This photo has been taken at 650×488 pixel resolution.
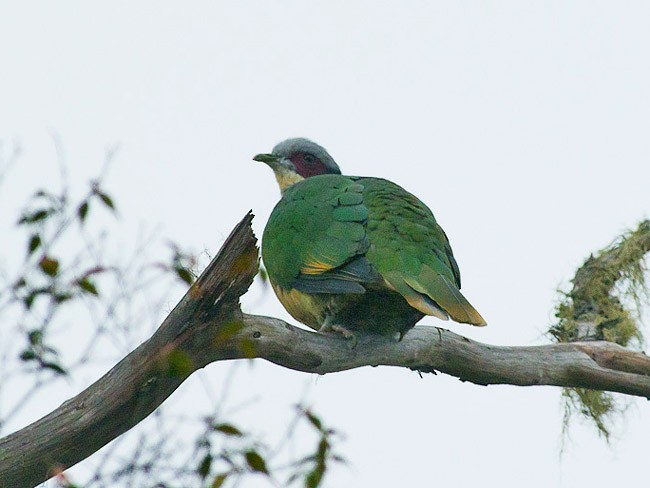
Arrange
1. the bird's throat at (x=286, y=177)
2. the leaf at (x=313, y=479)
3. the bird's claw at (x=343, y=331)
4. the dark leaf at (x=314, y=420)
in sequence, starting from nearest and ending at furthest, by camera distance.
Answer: the leaf at (x=313, y=479)
the dark leaf at (x=314, y=420)
the bird's claw at (x=343, y=331)
the bird's throat at (x=286, y=177)

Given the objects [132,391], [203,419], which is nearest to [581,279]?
[132,391]

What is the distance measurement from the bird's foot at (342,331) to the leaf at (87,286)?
1.82m

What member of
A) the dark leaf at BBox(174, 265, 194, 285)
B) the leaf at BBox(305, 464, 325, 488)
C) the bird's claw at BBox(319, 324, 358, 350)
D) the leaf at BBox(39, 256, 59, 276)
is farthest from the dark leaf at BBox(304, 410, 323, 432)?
the bird's claw at BBox(319, 324, 358, 350)

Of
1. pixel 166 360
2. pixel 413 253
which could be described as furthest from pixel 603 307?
pixel 166 360

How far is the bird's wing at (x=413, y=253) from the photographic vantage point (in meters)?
4.49

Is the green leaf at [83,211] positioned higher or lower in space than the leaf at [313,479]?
higher

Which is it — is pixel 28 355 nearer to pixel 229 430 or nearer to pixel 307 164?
pixel 229 430

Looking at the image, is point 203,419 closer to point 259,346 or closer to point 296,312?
point 259,346

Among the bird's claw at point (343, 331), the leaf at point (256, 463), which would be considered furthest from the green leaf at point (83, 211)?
the bird's claw at point (343, 331)

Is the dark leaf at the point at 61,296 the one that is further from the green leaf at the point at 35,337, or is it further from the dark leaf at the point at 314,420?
the dark leaf at the point at 314,420

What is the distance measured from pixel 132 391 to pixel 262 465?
1.09m

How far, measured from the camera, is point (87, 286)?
2994mm

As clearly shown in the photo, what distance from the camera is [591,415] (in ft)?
20.0

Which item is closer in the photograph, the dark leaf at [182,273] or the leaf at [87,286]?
the leaf at [87,286]
